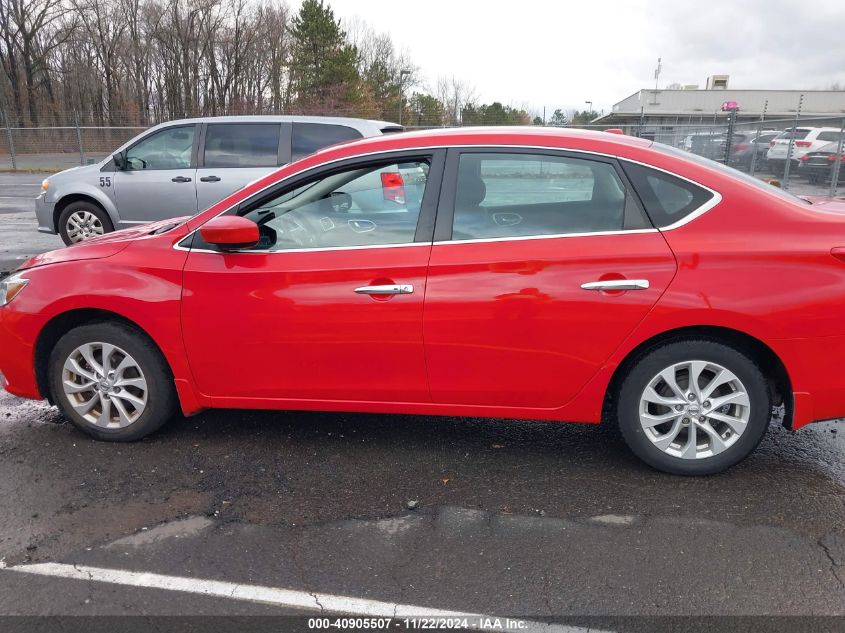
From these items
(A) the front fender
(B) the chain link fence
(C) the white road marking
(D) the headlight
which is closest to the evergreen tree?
(B) the chain link fence

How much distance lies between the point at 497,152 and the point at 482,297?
78 centimetres

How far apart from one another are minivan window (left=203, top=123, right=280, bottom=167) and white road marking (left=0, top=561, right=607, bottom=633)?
6.17m

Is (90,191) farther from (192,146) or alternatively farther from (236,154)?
(236,154)

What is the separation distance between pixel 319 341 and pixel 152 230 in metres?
1.45

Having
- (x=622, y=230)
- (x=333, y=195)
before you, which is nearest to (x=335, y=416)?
(x=333, y=195)

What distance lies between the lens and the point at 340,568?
2637 mm

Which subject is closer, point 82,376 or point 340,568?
point 340,568

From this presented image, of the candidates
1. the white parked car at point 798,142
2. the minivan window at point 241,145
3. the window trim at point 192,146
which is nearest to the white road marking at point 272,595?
the minivan window at point 241,145

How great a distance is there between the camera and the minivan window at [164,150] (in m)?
8.32

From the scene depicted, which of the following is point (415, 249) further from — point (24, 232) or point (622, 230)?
point (24, 232)

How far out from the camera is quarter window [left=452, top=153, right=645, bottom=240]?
3.22 metres

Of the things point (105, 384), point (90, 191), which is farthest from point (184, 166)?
point (105, 384)

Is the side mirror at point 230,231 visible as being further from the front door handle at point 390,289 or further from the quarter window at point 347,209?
the front door handle at point 390,289

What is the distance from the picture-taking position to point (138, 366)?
11.9 feet
